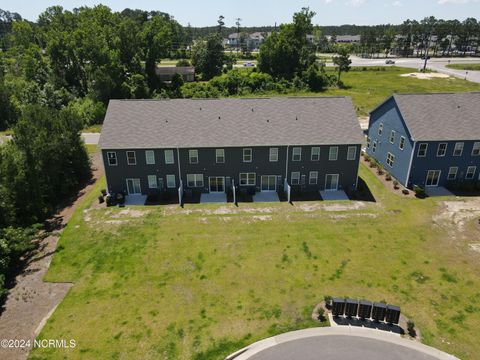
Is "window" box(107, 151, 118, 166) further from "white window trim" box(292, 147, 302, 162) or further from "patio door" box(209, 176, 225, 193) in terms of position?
"white window trim" box(292, 147, 302, 162)

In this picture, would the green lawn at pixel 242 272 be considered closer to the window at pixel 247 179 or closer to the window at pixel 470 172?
the window at pixel 247 179

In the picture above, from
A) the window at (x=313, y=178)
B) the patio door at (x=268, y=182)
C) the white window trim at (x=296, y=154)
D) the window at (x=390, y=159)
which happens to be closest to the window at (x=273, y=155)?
the white window trim at (x=296, y=154)

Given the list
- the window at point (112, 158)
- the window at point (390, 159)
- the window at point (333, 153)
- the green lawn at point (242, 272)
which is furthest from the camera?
the window at point (390, 159)

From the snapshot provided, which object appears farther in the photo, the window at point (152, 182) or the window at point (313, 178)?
the window at point (313, 178)

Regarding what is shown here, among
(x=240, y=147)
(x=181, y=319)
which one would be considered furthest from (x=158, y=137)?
(x=181, y=319)

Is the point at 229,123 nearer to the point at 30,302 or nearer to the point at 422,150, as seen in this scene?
the point at 422,150
